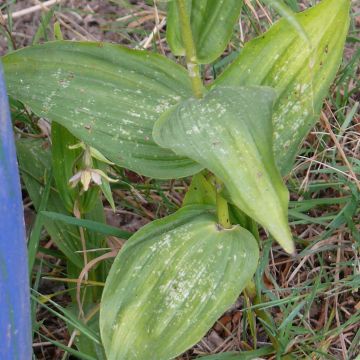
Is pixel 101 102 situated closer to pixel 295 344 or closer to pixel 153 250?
pixel 153 250

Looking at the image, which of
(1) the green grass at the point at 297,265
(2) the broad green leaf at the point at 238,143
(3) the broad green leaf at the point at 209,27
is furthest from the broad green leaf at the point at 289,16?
(1) the green grass at the point at 297,265

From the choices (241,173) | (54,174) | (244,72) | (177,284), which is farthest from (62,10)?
(241,173)

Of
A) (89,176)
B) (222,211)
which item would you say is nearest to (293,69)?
(222,211)

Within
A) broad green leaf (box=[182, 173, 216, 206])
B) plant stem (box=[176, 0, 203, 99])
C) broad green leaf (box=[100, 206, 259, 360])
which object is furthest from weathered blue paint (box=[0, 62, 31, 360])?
broad green leaf (box=[182, 173, 216, 206])

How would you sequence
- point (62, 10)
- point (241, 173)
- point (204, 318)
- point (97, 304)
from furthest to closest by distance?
1. point (62, 10)
2. point (97, 304)
3. point (204, 318)
4. point (241, 173)

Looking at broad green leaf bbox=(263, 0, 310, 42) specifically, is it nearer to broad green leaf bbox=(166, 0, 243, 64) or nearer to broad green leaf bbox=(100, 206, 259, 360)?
broad green leaf bbox=(166, 0, 243, 64)
